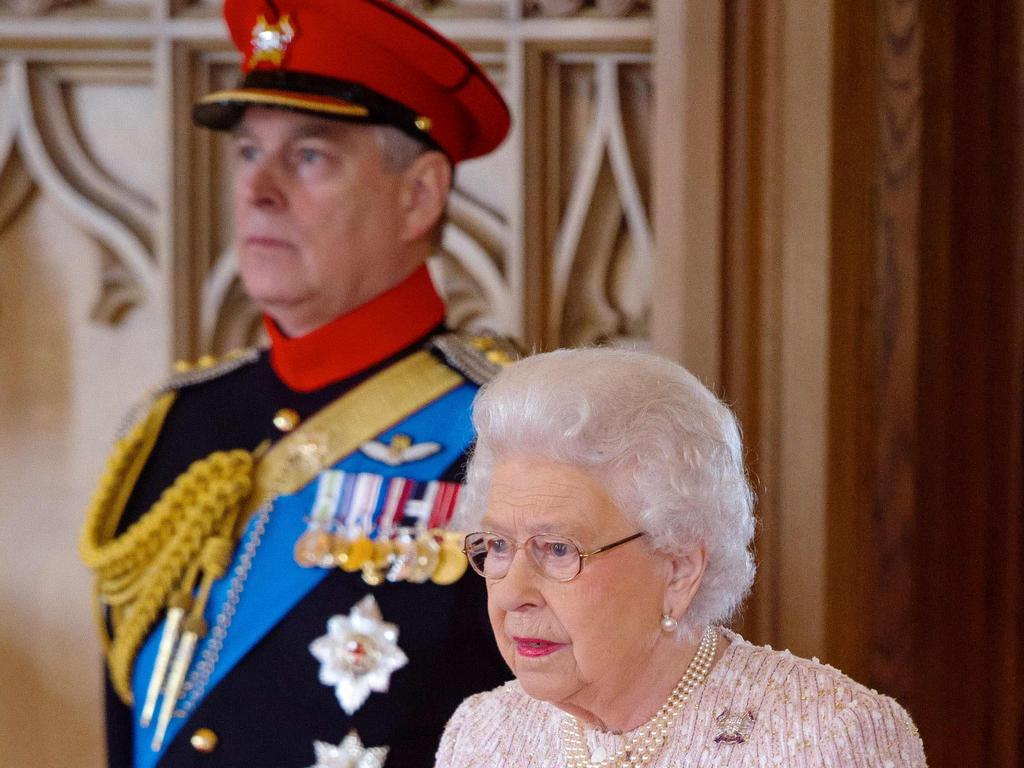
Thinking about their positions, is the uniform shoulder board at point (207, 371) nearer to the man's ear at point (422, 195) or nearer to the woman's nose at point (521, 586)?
the man's ear at point (422, 195)

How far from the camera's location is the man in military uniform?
156 centimetres

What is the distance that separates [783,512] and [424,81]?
65cm

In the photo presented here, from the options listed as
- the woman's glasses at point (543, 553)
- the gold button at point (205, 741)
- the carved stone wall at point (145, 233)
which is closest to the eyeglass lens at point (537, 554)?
the woman's glasses at point (543, 553)

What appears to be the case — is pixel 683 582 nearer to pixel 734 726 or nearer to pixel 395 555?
pixel 734 726

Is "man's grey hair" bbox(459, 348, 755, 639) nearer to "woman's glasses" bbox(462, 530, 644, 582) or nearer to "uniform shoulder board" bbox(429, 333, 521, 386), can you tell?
"woman's glasses" bbox(462, 530, 644, 582)

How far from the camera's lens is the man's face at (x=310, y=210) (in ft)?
5.37

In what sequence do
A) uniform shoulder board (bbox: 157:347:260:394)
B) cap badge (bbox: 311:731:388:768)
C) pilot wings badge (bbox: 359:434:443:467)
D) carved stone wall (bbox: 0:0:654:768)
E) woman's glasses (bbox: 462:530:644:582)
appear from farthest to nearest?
1. carved stone wall (bbox: 0:0:654:768)
2. uniform shoulder board (bbox: 157:347:260:394)
3. pilot wings badge (bbox: 359:434:443:467)
4. cap badge (bbox: 311:731:388:768)
5. woman's glasses (bbox: 462:530:644:582)

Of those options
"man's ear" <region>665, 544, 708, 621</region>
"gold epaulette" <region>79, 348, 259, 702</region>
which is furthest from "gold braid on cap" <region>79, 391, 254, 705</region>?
"man's ear" <region>665, 544, 708, 621</region>

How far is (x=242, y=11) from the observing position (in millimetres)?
Result: 1730

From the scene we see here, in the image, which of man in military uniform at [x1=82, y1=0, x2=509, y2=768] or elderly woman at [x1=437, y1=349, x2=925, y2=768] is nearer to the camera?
elderly woman at [x1=437, y1=349, x2=925, y2=768]

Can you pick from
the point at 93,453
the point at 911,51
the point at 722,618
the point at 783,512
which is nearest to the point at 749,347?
the point at 783,512

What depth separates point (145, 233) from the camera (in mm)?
2338

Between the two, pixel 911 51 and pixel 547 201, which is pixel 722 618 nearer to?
pixel 911 51

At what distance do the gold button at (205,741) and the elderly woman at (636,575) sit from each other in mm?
553
